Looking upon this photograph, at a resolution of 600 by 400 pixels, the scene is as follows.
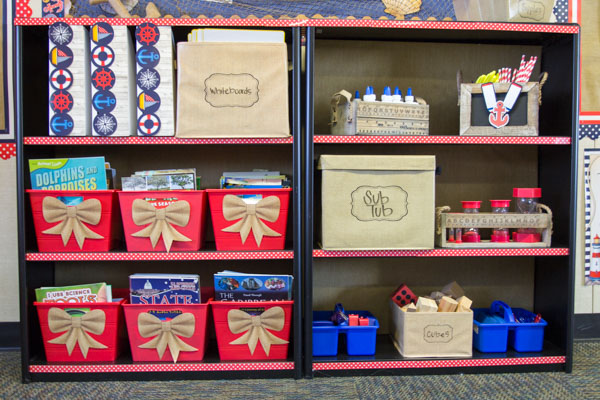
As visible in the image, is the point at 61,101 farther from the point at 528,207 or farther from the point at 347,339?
the point at 528,207

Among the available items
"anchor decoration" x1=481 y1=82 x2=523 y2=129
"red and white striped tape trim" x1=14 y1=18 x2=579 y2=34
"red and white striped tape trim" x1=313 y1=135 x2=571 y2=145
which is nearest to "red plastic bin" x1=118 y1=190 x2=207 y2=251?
"red and white striped tape trim" x1=313 y1=135 x2=571 y2=145

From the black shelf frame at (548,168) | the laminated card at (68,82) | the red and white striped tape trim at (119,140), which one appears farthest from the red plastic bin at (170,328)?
the laminated card at (68,82)

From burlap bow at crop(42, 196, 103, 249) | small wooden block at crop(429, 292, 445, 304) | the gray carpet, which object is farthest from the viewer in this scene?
small wooden block at crop(429, 292, 445, 304)

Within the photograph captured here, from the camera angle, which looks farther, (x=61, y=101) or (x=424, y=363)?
(x=424, y=363)

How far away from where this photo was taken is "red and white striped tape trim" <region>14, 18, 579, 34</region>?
6.98 ft

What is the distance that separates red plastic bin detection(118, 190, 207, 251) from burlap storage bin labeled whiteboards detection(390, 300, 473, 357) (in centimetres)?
114

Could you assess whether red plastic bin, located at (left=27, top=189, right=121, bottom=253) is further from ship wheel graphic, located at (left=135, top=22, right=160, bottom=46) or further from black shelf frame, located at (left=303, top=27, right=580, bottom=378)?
black shelf frame, located at (left=303, top=27, right=580, bottom=378)

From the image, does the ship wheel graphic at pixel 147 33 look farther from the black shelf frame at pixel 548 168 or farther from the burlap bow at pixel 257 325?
the burlap bow at pixel 257 325

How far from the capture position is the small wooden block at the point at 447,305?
7.56 feet

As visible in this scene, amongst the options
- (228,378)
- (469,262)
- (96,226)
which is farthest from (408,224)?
(96,226)

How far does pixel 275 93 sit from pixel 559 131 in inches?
58.8

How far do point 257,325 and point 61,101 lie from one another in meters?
1.43

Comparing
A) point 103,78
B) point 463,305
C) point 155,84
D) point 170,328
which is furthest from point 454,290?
point 103,78

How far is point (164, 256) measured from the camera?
2.20 m
